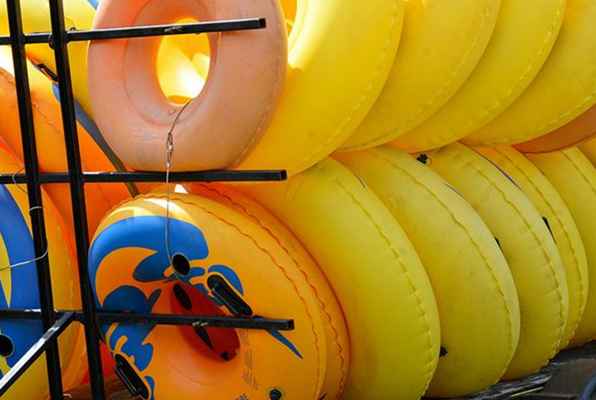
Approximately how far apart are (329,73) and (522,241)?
983 mm

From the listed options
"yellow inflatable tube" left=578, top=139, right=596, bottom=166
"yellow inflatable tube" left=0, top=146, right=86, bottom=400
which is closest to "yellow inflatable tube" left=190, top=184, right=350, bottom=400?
"yellow inflatable tube" left=0, top=146, right=86, bottom=400

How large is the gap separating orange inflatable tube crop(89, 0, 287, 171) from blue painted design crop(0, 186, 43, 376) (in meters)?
0.36

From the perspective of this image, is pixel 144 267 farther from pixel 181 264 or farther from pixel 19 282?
pixel 19 282

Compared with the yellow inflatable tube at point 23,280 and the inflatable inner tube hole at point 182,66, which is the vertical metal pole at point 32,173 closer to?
the yellow inflatable tube at point 23,280

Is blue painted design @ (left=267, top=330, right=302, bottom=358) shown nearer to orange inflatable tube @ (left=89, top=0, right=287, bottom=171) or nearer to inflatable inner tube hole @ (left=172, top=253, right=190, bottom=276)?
inflatable inner tube hole @ (left=172, top=253, right=190, bottom=276)

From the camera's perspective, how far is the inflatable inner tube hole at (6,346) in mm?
2850

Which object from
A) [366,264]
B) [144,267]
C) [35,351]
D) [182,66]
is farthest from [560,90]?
[35,351]

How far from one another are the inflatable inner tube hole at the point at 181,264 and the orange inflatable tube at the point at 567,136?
4.81ft

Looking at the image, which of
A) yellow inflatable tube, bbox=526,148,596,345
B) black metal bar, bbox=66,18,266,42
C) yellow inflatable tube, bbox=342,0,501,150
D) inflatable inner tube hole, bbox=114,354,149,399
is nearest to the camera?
black metal bar, bbox=66,18,266,42

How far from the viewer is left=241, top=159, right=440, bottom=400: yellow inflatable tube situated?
280 cm

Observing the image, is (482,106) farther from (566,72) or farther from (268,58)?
(268,58)

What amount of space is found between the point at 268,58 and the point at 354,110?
0.93 feet

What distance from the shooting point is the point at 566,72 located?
10.4 ft

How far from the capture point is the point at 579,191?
3688 mm
